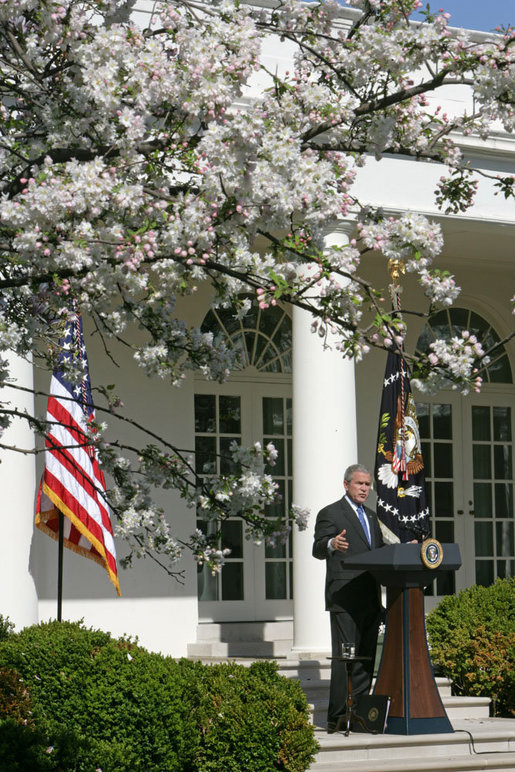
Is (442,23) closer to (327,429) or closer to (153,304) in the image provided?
(153,304)

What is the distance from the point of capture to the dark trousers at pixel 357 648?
30.3 feet

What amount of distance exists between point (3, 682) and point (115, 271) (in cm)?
344

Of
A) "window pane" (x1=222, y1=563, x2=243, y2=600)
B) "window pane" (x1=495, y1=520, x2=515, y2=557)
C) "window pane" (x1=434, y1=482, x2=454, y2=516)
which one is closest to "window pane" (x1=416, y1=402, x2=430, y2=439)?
"window pane" (x1=434, y1=482, x2=454, y2=516)

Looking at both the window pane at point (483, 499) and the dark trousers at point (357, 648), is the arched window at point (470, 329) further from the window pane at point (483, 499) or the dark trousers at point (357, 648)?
the dark trousers at point (357, 648)

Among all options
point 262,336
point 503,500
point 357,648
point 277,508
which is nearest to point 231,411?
point 262,336

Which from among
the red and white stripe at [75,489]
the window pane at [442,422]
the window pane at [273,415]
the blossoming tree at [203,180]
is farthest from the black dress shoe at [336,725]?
the window pane at [442,422]

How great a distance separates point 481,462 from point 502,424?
0.61 m

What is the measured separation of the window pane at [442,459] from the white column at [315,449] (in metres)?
3.67

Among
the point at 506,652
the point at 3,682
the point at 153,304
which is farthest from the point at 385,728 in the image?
the point at 153,304

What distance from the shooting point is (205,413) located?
1434 cm

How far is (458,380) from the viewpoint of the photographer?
Result: 4.96 meters

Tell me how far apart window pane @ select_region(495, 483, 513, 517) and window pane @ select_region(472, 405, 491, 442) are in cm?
64

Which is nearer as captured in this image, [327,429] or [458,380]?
[458,380]

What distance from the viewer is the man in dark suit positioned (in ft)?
30.3
